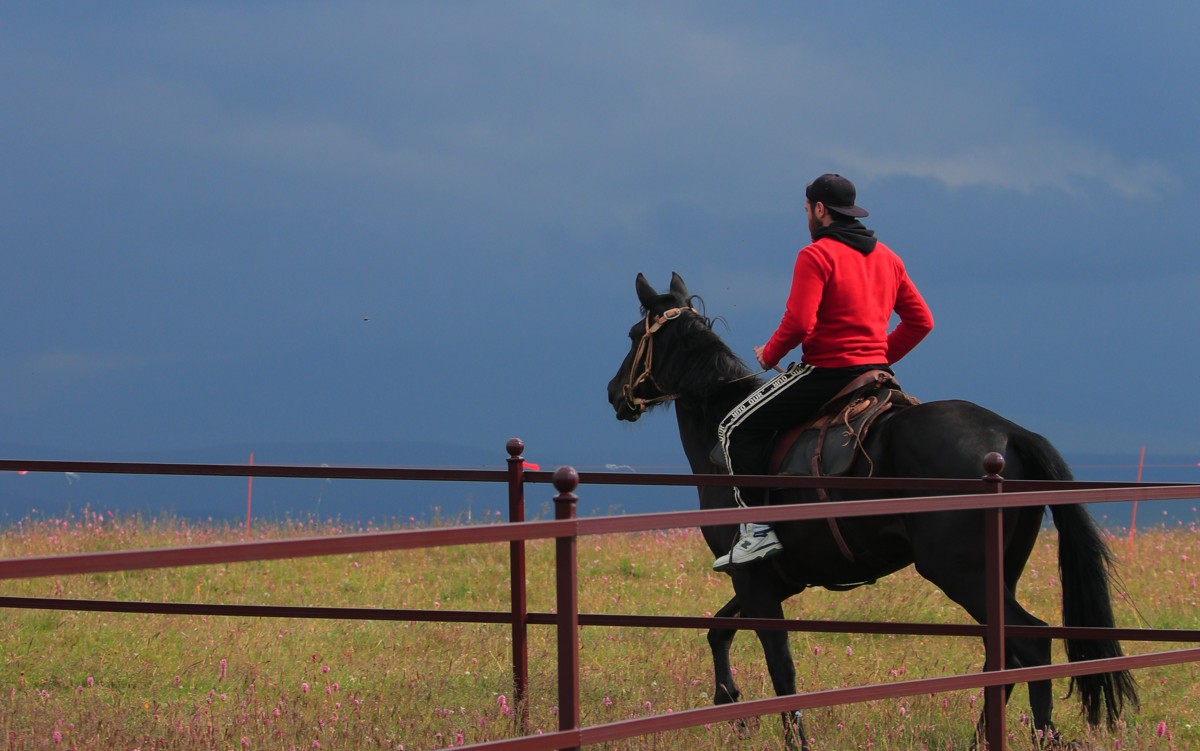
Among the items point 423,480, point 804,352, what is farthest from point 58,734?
point 804,352

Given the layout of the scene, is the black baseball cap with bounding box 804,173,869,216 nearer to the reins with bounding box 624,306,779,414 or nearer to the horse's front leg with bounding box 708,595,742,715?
the reins with bounding box 624,306,779,414

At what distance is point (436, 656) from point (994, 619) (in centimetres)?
489

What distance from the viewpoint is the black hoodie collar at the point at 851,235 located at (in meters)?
7.05

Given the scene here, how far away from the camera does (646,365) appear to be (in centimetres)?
802

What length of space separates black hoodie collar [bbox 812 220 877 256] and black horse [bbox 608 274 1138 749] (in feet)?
3.01

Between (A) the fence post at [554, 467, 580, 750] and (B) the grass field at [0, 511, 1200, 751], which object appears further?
(B) the grass field at [0, 511, 1200, 751]

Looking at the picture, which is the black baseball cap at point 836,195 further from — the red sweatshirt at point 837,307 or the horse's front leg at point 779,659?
the horse's front leg at point 779,659

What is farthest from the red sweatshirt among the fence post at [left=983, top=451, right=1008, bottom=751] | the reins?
the fence post at [left=983, top=451, right=1008, bottom=751]

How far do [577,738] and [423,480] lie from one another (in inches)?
134

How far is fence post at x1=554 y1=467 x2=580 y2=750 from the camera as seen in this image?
3670 mm

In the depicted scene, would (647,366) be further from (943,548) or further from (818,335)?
(943,548)

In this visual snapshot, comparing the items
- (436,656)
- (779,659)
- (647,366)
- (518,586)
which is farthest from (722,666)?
(436,656)

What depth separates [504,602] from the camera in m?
11.2

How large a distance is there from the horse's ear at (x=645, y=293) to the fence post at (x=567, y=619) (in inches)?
167
